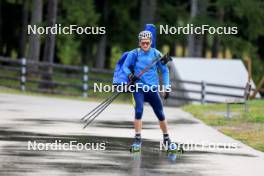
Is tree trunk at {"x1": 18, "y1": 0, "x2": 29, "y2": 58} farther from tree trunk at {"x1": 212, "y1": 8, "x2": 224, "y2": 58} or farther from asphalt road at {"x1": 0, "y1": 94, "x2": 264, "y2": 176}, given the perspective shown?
asphalt road at {"x1": 0, "y1": 94, "x2": 264, "y2": 176}

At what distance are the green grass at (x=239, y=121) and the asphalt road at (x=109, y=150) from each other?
0.38 meters

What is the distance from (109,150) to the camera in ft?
49.9

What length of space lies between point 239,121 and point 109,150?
28.8ft

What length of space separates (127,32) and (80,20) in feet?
34.2

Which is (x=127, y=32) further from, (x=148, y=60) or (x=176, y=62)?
(x=148, y=60)

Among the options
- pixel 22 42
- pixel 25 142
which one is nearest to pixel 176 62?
pixel 22 42

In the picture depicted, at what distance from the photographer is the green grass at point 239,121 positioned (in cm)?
1902

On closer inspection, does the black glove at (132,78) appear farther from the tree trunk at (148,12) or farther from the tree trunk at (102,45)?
the tree trunk at (102,45)

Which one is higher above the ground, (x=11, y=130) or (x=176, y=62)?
(x=176, y=62)

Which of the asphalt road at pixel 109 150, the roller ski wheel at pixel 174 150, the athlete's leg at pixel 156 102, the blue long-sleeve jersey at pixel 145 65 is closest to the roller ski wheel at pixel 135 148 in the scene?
the asphalt road at pixel 109 150

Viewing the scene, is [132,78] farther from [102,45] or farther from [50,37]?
[102,45]

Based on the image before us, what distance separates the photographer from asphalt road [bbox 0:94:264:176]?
41.6 ft

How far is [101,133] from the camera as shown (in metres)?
18.6

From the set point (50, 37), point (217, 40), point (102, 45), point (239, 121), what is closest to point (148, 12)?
point (102, 45)
